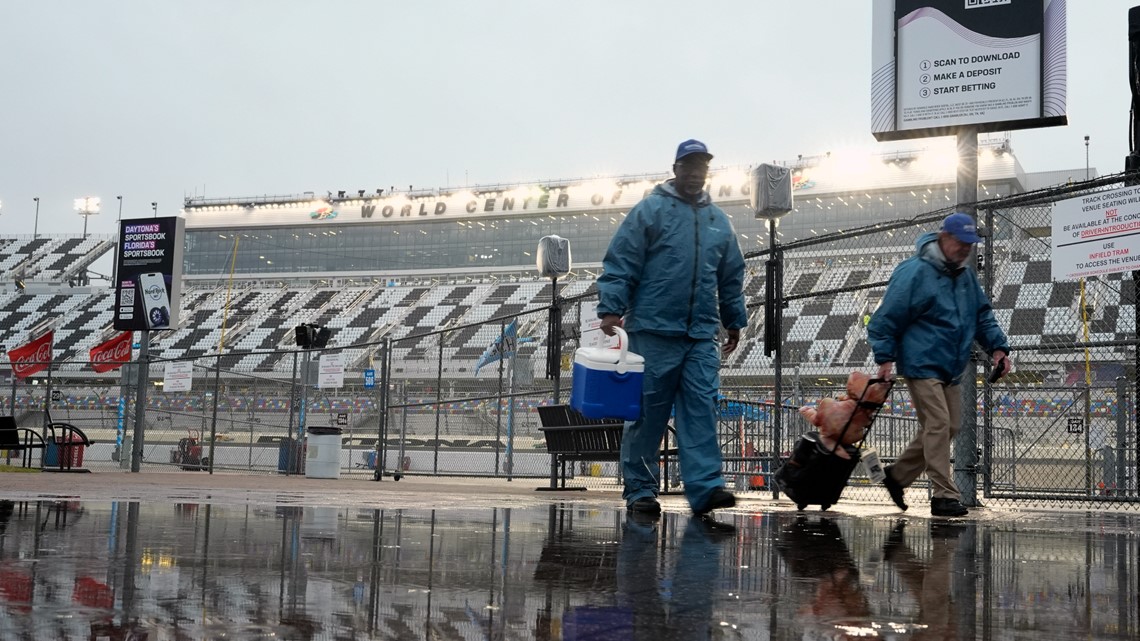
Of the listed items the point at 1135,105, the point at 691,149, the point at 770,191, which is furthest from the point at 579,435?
the point at 1135,105

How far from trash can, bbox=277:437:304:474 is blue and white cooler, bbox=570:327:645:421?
10280 mm

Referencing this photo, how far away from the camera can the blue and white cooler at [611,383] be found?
4.95 m

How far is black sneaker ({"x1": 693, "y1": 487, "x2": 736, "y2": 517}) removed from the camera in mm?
4863

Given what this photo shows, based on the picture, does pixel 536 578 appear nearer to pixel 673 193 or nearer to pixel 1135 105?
pixel 673 193

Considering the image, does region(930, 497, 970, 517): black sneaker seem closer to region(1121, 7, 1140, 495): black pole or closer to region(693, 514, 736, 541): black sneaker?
region(693, 514, 736, 541): black sneaker

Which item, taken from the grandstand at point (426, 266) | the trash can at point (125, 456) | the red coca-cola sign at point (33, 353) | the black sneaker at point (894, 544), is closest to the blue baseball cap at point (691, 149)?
the black sneaker at point (894, 544)

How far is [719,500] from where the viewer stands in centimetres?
490

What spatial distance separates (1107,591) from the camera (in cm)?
269

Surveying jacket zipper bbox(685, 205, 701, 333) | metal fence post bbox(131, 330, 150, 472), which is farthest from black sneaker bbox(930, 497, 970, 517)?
metal fence post bbox(131, 330, 150, 472)

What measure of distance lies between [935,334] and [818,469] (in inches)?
35.8

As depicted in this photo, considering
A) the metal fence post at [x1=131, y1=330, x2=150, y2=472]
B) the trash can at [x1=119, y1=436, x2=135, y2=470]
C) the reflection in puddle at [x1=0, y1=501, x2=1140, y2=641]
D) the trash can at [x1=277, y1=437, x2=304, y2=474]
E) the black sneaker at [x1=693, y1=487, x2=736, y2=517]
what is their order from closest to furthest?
1. the reflection in puddle at [x1=0, y1=501, x2=1140, y2=641]
2. the black sneaker at [x1=693, y1=487, x2=736, y2=517]
3. the metal fence post at [x1=131, y1=330, x2=150, y2=472]
4. the trash can at [x1=277, y1=437, x2=304, y2=474]
5. the trash can at [x1=119, y1=436, x2=135, y2=470]

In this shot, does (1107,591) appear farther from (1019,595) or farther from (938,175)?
(938,175)

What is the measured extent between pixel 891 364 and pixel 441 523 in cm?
246

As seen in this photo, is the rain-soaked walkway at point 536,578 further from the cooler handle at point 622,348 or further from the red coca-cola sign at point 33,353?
the red coca-cola sign at point 33,353
